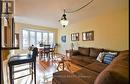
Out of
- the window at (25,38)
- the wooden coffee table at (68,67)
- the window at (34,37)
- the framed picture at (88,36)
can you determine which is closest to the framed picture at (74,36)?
the framed picture at (88,36)

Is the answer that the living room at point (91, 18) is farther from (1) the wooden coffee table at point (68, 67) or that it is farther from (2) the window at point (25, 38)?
(1) the wooden coffee table at point (68, 67)

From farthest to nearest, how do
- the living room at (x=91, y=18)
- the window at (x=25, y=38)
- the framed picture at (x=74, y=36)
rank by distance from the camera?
the window at (x=25, y=38), the framed picture at (x=74, y=36), the living room at (x=91, y=18)

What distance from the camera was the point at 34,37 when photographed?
8.41m

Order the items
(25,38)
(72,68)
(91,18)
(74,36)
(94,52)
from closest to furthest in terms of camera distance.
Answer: (72,68) < (94,52) < (91,18) < (74,36) < (25,38)

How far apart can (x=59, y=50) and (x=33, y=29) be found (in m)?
2.76

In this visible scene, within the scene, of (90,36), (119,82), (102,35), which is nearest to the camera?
(119,82)

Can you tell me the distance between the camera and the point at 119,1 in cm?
345

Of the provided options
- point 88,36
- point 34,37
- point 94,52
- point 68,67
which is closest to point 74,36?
point 88,36

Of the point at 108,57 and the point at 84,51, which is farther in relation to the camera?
the point at 84,51

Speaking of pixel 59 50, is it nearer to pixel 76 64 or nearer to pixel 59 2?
pixel 76 64

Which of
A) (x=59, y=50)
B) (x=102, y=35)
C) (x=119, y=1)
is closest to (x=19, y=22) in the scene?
(x=59, y=50)

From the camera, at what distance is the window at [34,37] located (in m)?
7.83

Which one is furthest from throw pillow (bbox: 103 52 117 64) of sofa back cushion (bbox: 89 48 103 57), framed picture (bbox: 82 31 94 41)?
framed picture (bbox: 82 31 94 41)

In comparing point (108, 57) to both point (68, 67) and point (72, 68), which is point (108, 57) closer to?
point (72, 68)
